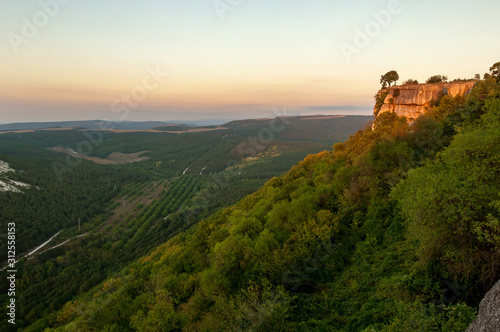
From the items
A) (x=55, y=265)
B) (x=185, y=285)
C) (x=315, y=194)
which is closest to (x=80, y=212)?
(x=55, y=265)

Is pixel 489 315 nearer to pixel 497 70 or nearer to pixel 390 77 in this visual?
pixel 497 70

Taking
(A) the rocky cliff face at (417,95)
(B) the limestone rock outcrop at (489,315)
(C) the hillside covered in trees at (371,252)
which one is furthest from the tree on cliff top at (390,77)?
(B) the limestone rock outcrop at (489,315)

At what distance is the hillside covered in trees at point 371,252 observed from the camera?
37.2 ft

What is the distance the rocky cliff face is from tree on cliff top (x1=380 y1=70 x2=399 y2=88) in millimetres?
4934

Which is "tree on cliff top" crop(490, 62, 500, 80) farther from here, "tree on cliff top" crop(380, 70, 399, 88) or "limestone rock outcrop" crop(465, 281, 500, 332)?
"limestone rock outcrop" crop(465, 281, 500, 332)

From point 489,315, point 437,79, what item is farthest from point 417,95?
point 489,315

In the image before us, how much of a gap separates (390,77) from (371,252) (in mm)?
45242

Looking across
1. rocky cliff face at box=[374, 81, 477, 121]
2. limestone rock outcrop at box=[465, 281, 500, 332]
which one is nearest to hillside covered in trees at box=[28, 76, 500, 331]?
limestone rock outcrop at box=[465, 281, 500, 332]

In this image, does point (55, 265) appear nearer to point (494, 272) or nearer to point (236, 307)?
point (236, 307)

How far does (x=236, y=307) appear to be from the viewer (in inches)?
784

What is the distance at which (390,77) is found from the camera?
51.1 m

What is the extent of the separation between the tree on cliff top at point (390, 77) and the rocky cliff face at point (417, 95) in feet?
16.2

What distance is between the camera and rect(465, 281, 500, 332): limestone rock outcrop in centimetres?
736

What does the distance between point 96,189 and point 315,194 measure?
160 m
